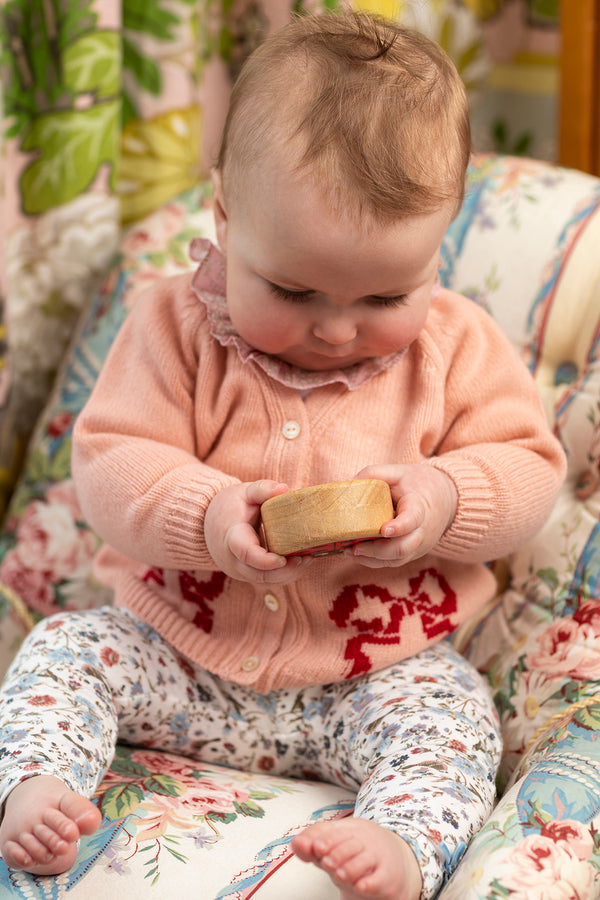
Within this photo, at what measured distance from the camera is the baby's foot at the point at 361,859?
0.63 metres

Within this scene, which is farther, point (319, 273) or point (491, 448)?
point (491, 448)

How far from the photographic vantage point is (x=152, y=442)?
92cm

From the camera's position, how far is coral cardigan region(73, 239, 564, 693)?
2.93 ft

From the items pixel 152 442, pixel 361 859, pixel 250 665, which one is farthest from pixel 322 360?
pixel 361 859

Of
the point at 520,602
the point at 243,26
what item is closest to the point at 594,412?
the point at 520,602

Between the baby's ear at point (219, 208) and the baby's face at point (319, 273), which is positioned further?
the baby's ear at point (219, 208)

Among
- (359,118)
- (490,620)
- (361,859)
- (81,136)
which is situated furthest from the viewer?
(81,136)

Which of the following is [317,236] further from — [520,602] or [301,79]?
[520,602]

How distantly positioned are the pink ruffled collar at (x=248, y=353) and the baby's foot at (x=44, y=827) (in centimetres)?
41

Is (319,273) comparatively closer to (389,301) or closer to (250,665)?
(389,301)

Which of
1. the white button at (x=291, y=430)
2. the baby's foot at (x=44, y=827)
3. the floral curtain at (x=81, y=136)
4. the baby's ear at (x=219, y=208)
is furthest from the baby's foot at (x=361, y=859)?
the floral curtain at (x=81, y=136)

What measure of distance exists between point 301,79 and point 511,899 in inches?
25.0

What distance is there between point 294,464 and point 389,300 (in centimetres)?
Result: 18

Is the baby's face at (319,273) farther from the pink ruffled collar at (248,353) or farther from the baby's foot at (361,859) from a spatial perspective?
the baby's foot at (361,859)
